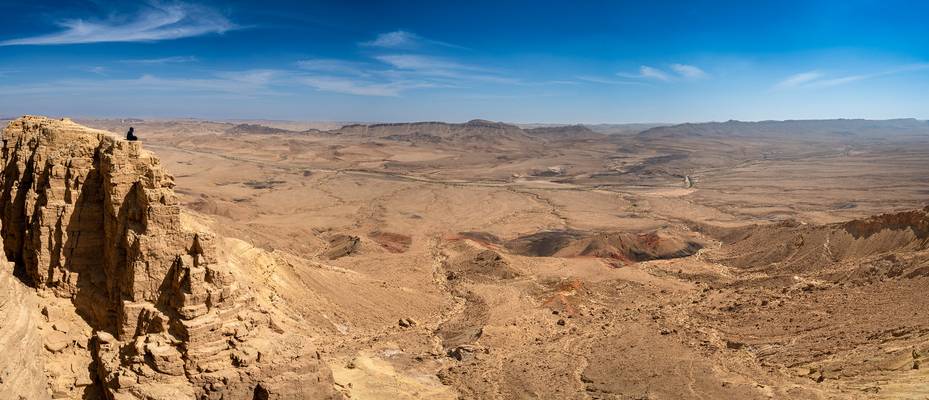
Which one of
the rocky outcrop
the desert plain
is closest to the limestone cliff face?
the desert plain

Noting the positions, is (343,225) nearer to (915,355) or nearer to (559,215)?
(559,215)

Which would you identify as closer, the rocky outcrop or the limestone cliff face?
the rocky outcrop

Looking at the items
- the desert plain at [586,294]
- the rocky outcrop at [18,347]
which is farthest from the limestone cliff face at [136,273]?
the rocky outcrop at [18,347]

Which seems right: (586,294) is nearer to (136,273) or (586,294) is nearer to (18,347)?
(136,273)

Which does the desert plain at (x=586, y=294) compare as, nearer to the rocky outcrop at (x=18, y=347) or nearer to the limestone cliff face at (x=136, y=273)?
the limestone cliff face at (x=136, y=273)

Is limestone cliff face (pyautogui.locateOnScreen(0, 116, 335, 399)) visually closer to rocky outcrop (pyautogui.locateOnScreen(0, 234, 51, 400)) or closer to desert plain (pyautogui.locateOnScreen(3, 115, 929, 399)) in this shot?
desert plain (pyautogui.locateOnScreen(3, 115, 929, 399))

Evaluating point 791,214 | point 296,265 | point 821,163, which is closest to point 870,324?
point 296,265

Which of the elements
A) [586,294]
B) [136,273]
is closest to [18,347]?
[136,273]

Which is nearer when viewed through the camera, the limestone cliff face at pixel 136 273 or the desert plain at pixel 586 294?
the limestone cliff face at pixel 136 273
